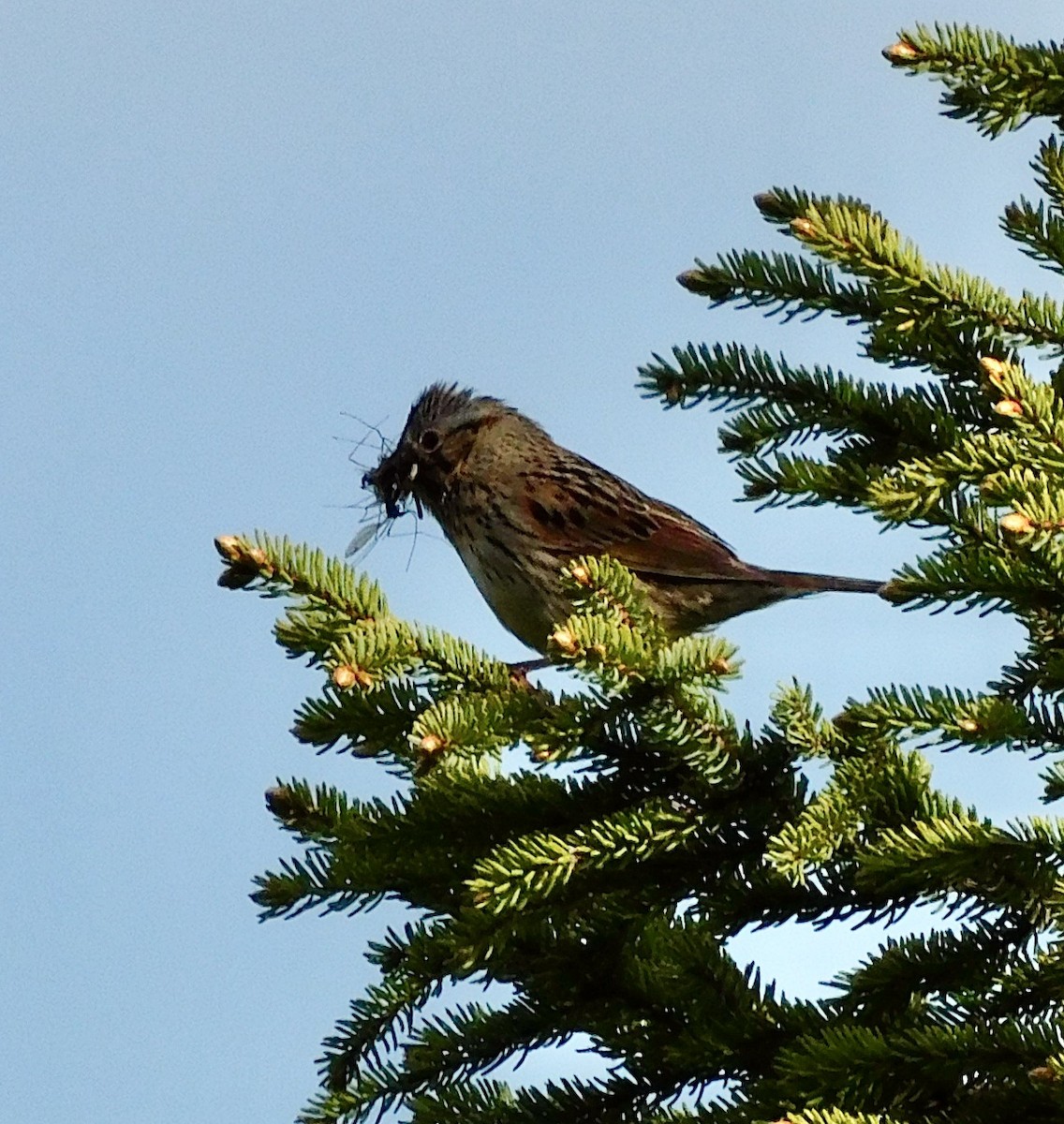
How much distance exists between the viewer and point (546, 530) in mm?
5008

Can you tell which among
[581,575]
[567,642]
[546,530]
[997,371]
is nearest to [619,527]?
[546,530]

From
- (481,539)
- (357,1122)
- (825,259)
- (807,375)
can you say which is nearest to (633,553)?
(481,539)

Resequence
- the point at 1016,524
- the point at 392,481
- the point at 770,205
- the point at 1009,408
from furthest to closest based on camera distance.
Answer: the point at 392,481, the point at 770,205, the point at 1009,408, the point at 1016,524

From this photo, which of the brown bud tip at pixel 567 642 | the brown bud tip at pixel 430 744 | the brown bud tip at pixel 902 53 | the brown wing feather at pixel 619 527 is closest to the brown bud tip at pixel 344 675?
the brown bud tip at pixel 430 744

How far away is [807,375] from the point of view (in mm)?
3113

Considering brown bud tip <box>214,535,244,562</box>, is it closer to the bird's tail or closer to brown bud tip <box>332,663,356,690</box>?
brown bud tip <box>332,663,356,690</box>

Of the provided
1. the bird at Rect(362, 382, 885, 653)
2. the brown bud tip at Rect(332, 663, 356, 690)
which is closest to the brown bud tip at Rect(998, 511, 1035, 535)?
the brown bud tip at Rect(332, 663, 356, 690)

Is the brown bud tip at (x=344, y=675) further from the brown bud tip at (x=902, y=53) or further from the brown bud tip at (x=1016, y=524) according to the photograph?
the brown bud tip at (x=902, y=53)

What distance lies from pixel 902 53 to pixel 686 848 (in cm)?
150

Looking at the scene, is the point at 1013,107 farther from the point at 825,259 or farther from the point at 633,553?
the point at 633,553

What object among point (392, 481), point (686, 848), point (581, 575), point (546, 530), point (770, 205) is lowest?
point (686, 848)

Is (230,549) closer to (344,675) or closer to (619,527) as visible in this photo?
(344,675)

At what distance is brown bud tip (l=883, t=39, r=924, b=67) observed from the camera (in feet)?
9.36

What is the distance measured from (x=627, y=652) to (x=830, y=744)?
45cm
